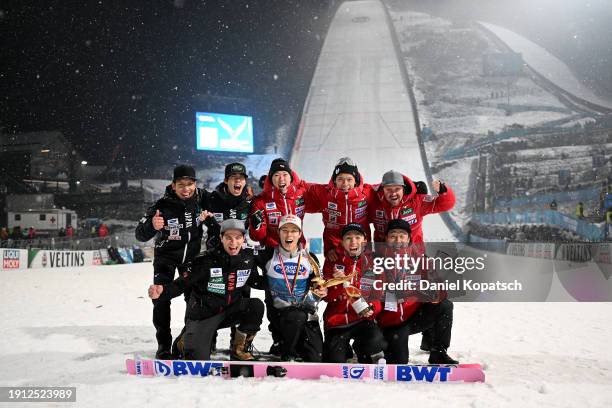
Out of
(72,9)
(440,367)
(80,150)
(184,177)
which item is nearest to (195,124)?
(80,150)

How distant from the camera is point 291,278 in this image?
3773 millimetres

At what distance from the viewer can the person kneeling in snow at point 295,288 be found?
3.67 meters

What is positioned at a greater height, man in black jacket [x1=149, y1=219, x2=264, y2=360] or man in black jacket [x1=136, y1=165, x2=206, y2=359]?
man in black jacket [x1=136, y1=165, x2=206, y2=359]

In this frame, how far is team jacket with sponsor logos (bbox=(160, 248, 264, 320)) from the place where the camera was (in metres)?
3.72

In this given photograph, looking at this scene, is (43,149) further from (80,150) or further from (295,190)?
(295,190)

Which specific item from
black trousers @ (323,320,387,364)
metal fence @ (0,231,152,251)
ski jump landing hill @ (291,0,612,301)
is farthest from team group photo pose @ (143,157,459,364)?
ski jump landing hill @ (291,0,612,301)

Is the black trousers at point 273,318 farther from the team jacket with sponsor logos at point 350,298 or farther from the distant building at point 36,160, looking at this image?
the distant building at point 36,160

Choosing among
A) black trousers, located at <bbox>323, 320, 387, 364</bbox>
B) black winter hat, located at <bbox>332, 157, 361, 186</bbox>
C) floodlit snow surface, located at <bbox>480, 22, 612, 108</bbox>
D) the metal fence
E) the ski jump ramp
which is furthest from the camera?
floodlit snow surface, located at <bbox>480, 22, 612, 108</bbox>

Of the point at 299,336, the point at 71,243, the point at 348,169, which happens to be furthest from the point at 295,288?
the point at 71,243

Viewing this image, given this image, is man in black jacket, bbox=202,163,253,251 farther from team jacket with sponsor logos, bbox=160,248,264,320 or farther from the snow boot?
the snow boot

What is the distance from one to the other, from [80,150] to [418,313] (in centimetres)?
2410

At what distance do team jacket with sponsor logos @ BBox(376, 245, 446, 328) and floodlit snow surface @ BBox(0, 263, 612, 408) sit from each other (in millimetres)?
534

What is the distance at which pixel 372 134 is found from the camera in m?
27.0

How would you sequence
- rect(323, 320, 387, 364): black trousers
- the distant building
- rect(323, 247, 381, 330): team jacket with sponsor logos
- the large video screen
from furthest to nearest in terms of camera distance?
the large video screen, the distant building, rect(323, 247, 381, 330): team jacket with sponsor logos, rect(323, 320, 387, 364): black trousers
